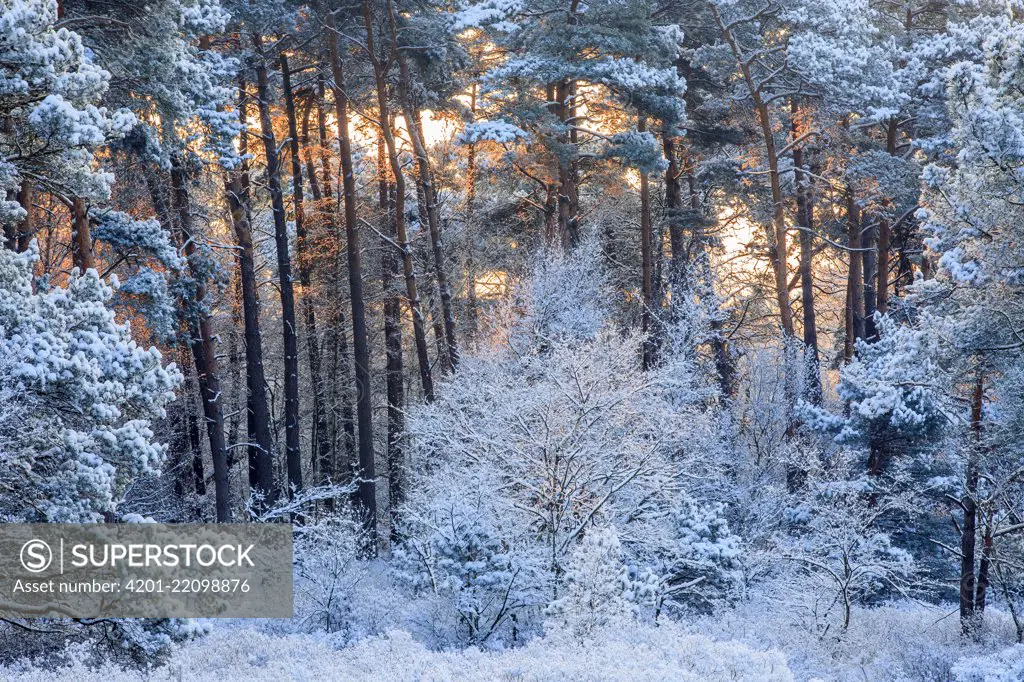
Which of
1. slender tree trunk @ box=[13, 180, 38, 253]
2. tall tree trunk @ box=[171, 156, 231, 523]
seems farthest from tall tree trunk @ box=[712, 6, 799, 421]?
slender tree trunk @ box=[13, 180, 38, 253]

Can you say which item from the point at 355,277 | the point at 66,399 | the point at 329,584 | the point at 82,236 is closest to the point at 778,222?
the point at 355,277

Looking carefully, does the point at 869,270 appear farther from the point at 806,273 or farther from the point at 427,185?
the point at 427,185

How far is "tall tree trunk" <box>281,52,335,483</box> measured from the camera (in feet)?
72.6

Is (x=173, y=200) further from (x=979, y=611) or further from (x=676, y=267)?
(x=979, y=611)

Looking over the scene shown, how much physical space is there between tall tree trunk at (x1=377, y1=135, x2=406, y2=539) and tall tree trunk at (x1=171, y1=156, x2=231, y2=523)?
6288 millimetres

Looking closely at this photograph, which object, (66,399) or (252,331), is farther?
(252,331)

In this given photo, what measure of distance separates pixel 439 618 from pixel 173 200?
9.07 meters

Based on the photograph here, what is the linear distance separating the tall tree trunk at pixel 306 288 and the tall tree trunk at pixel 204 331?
15.1ft

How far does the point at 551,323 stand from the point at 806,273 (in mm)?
6878

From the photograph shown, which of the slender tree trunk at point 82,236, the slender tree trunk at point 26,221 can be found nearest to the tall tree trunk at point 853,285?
the slender tree trunk at point 82,236

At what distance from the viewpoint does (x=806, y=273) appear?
22078 mm

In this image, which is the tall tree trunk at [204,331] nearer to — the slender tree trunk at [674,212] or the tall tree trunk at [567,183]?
the tall tree trunk at [567,183]

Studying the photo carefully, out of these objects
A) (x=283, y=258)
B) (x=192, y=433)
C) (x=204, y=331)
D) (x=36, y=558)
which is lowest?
(x=192, y=433)

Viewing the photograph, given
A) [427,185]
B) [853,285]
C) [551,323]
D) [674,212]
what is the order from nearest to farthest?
[551,323] < [427,185] < [674,212] < [853,285]
